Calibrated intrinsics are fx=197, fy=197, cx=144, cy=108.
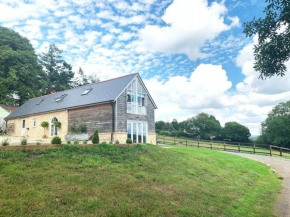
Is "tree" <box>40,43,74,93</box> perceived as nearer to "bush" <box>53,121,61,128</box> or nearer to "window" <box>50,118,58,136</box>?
"window" <box>50,118,58,136</box>

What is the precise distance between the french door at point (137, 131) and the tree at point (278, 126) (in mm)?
41239

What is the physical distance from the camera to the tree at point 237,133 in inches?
2187

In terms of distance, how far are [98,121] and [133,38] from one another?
8.19m

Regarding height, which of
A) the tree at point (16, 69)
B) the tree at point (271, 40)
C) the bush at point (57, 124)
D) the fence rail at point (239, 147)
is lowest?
Answer: the fence rail at point (239, 147)

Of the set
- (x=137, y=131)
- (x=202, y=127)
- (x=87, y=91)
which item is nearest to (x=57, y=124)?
(x=87, y=91)

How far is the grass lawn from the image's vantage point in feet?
15.7

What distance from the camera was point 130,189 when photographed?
6.26m

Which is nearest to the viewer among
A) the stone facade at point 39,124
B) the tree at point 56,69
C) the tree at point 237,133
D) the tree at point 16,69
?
the stone facade at point 39,124

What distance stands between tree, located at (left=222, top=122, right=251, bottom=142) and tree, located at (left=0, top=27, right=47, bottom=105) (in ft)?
162

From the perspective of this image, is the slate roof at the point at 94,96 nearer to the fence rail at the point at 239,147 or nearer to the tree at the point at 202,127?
the fence rail at the point at 239,147

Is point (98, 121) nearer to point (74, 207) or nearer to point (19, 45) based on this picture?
point (74, 207)

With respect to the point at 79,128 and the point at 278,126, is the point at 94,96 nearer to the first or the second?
the point at 79,128

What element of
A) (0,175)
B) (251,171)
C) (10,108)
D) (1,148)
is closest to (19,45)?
(10,108)

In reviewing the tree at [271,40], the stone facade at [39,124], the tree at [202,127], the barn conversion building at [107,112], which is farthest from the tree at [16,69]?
the tree at [202,127]
